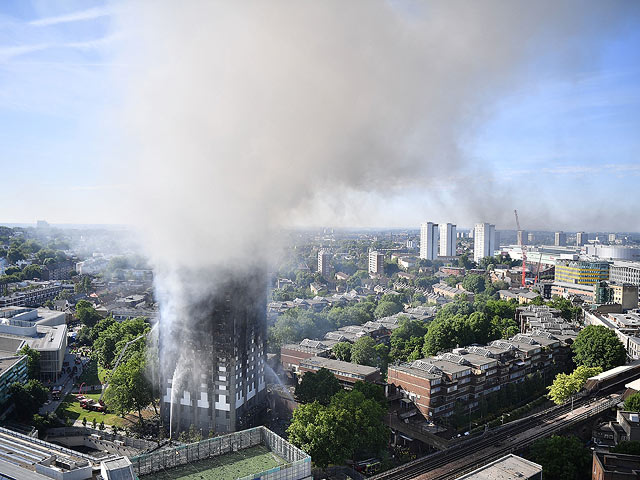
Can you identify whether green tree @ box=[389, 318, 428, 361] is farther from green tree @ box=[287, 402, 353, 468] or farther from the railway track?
green tree @ box=[287, 402, 353, 468]

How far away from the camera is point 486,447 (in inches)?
642

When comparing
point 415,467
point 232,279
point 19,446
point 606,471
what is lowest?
point 415,467

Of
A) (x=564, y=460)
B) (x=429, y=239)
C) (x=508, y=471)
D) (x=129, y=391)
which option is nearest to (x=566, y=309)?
(x=564, y=460)

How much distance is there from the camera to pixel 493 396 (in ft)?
68.6

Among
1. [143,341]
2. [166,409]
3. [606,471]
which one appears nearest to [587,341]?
[606,471]

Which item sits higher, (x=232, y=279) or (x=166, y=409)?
(x=232, y=279)

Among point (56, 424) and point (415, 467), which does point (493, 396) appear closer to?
point (415, 467)

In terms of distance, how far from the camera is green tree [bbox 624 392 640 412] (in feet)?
55.0

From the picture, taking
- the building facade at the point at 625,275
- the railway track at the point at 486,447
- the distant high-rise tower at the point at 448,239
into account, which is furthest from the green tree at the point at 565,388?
the distant high-rise tower at the point at 448,239

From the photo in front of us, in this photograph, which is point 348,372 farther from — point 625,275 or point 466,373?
point 625,275

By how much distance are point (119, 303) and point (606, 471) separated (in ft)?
115

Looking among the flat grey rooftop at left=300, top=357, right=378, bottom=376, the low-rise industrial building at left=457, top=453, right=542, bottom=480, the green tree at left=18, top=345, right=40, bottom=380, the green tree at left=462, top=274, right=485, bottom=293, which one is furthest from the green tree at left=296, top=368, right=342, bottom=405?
the green tree at left=462, top=274, right=485, bottom=293

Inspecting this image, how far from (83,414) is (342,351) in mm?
11426

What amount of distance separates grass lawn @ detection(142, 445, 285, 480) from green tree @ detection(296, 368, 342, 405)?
21.6 feet
